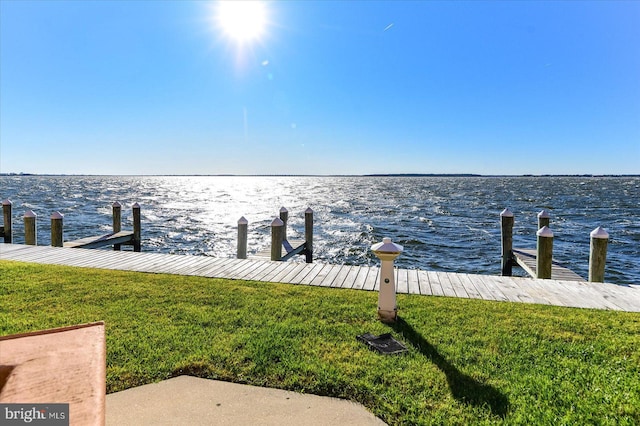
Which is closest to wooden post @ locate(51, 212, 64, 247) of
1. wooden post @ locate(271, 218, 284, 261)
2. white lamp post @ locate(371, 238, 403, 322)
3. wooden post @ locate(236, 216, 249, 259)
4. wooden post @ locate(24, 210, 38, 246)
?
wooden post @ locate(24, 210, 38, 246)

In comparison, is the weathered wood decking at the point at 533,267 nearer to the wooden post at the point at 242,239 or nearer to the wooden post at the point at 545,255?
the wooden post at the point at 545,255

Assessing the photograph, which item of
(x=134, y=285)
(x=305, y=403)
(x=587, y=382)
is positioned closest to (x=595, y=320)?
(x=587, y=382)

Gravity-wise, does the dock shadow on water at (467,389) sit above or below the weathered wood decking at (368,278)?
below

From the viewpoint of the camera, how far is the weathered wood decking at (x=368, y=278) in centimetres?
563

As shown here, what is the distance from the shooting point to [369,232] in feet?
65.9

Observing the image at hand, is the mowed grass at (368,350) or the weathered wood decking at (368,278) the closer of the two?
the mowed grass at (368,350)

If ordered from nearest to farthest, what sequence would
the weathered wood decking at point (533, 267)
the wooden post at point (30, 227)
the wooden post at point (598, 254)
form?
the wooden post at point (598, 254) → the weathered wood decking at point (533, 267) → the wooden post at point (30, 227)

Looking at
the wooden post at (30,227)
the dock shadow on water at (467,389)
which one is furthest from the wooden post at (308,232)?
the dock shadow on water at (467,389)

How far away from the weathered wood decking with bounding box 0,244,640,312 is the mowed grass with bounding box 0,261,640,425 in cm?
51

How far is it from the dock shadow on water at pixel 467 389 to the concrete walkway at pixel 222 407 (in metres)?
0.80

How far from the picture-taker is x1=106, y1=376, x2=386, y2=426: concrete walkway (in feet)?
8.67

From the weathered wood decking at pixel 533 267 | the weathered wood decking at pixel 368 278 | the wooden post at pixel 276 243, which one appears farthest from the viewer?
the wooden post at pixel 276 243

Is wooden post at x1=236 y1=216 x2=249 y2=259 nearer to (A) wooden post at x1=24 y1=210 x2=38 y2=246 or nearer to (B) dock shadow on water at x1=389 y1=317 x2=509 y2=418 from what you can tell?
(B) dock shadow on water at x1=389 y1=317 x2=509 y2=418

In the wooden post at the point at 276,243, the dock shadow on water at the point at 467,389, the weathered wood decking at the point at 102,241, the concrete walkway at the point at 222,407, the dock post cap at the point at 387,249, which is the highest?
the dock post cap at the point at 387,249
